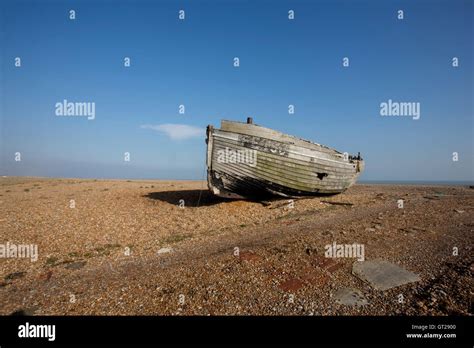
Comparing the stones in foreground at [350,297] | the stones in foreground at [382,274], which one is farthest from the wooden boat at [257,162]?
the stones in foreground at [350,297]

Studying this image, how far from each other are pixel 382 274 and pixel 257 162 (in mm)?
9508

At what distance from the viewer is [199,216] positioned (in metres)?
14.4

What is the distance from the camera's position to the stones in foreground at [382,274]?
232 inches

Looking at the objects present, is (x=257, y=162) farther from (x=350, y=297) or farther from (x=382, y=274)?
(x=350, y=297)

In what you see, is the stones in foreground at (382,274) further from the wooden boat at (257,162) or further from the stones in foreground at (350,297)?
the wooden boat at (257,162)

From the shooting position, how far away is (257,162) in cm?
1495

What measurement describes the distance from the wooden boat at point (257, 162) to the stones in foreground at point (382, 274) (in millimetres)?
8819

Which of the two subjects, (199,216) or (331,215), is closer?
(331,215)

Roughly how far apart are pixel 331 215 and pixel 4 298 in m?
13.1

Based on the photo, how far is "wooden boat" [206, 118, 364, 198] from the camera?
1492cm

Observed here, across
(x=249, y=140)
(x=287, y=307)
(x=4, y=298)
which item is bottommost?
(x=4, y=298)

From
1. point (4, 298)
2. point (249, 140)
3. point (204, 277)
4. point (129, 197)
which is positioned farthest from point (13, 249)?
point (249, 140)

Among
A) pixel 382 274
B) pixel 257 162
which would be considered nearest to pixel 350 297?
pixel 382 274
